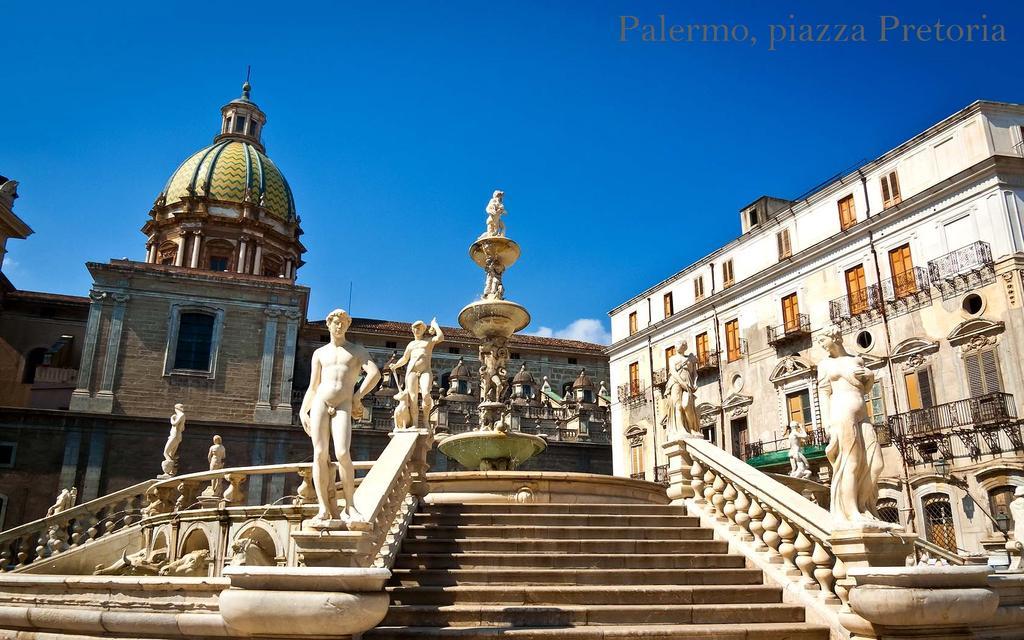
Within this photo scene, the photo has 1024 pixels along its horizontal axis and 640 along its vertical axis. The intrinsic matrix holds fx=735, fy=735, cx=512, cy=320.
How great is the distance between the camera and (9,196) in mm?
34438

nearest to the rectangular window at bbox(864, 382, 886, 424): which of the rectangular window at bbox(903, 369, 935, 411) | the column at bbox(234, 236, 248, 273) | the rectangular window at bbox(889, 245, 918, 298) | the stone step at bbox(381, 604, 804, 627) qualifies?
the rectangular window at bbox(903, 369, 935, 411)

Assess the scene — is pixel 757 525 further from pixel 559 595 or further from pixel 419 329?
pixel 419 329

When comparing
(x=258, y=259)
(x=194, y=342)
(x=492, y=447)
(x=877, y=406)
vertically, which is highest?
(x=258, y=259)

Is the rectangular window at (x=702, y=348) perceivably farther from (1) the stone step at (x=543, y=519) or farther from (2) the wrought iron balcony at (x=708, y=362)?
(1) the stone step at (x=543, y=519)

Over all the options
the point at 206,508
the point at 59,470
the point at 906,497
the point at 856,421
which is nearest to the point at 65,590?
the point at 206,508

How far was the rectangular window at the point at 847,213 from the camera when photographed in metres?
27.7

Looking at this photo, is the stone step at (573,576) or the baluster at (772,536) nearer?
the stone step at (573,576)

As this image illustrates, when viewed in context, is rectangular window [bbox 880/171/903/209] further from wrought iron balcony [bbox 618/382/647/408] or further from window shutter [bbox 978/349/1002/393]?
wrought iron balcony [bbox 618/382/647/408]

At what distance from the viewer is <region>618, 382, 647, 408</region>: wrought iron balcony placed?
36219 mm

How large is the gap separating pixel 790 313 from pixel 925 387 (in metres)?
6.70

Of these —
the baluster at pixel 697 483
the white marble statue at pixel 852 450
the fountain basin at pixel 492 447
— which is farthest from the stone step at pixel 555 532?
the fountain basin at pixel 492 447

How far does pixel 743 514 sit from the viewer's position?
908 centimetres

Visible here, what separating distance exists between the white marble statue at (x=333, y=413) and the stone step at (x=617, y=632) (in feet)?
3.99

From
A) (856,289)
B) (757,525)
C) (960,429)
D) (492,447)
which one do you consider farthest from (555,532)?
(856,289)
